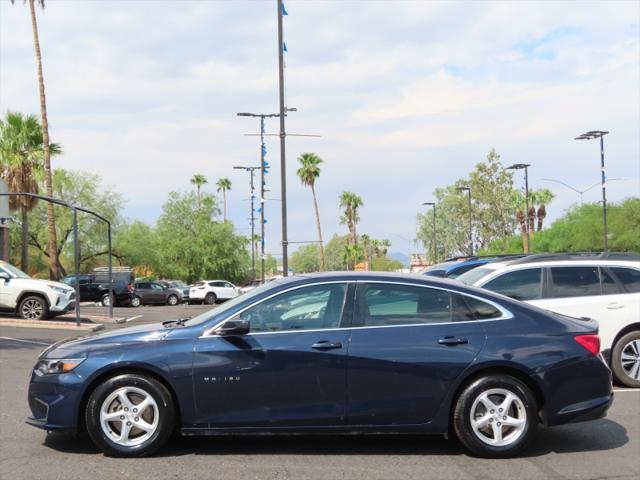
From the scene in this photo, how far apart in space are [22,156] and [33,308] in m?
17.9

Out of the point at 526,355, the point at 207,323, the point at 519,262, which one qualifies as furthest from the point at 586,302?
the point at 207,323

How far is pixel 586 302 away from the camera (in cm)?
924

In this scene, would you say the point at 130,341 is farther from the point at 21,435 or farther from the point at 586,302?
the point at 586,302

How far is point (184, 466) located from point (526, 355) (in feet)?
9.26

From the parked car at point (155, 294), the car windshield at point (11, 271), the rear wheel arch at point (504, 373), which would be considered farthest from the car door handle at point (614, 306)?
the parked car at point (155, 294)

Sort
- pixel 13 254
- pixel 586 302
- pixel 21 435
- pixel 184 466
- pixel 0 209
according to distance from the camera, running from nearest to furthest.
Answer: pixel 184 466
pixel 21 435
pixel 586 302
pixel 0 209
pixel 13 254

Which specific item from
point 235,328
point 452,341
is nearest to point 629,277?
point 452,341

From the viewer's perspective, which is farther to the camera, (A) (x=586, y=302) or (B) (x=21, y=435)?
(A) (x=586, y=302)

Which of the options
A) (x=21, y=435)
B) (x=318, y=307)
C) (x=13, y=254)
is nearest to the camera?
(x=318, y=307)

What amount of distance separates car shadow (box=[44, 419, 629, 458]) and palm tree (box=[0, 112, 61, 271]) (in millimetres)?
32030

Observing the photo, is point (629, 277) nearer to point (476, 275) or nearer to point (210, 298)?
point (476, 275)

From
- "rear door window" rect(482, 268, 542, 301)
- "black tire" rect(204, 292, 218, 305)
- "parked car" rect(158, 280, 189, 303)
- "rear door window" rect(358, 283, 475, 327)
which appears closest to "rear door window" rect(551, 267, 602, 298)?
"rear door window" rect(482, 268, 542, 301)

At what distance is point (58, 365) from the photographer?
5.82 metres

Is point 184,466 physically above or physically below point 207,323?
below
